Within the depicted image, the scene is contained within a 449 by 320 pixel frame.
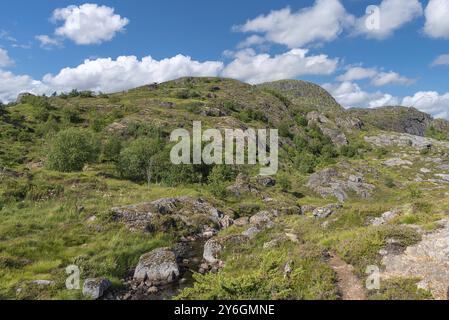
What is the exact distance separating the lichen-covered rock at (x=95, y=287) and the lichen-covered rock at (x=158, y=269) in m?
2.84

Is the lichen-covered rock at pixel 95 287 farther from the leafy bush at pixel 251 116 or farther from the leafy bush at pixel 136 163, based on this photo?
the leafy bush at pixel 251 116

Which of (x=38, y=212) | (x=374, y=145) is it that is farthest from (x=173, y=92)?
(x=38, y=212)

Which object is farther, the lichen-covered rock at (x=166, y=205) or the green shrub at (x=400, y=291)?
the lichen-covered rock at (x=166, y=205)

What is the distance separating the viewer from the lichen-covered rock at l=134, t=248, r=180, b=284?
23.6 m

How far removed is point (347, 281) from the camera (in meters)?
18.3

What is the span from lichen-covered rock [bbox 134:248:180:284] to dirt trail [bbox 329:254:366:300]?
10.7 m

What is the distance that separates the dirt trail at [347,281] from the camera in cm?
1686

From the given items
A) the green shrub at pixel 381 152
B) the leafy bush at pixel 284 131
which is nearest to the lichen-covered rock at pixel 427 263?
the leafy bush at pixel 284 131

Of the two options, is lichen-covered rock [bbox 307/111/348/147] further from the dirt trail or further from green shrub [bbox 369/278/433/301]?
green shrub [bbox 369/278/433/301]

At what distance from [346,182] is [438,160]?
65823mm

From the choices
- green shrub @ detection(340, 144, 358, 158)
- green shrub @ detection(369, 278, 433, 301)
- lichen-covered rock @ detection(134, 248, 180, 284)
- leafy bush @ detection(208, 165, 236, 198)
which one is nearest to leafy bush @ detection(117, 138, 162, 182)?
leafy bush @ detection(208, 165, 236, 198)

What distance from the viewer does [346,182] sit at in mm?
83750
